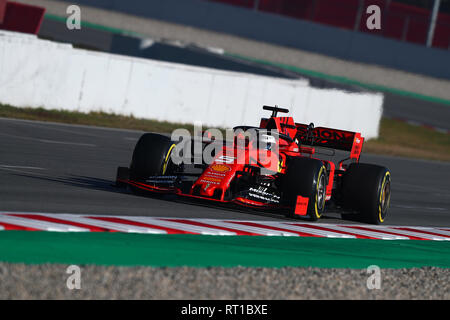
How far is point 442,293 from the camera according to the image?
898 centimetres

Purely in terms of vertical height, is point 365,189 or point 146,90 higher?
point 146,90

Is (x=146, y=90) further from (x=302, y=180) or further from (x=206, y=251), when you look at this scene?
(x=206, y=251)

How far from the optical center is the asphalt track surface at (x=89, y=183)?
11086mm

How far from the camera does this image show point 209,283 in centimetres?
790

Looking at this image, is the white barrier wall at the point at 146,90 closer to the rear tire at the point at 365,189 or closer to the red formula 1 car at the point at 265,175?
the red formula 1 car at the point at 265,175

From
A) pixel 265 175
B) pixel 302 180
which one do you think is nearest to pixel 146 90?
pixel 265 175

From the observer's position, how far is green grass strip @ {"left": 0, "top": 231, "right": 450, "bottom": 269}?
8289 millimetres

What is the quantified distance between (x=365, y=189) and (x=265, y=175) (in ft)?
5.21

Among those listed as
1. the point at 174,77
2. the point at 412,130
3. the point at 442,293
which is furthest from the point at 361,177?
the point at 412,130

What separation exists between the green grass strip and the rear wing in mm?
2030
